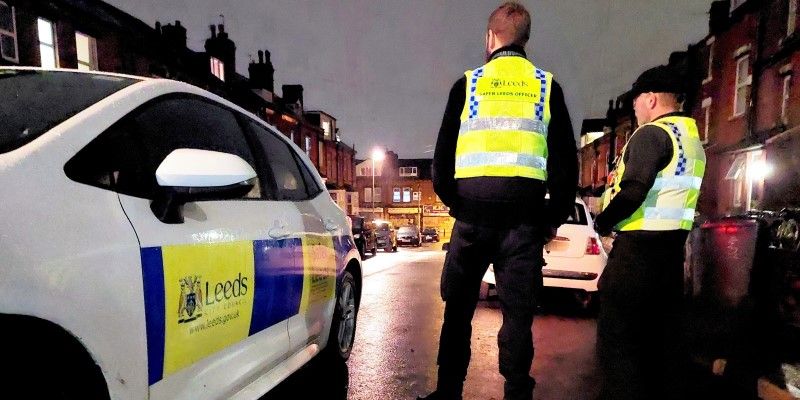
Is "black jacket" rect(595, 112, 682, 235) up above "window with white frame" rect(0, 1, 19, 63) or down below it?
below

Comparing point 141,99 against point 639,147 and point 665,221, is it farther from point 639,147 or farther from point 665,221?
point 665,221

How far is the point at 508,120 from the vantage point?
226 centimetres

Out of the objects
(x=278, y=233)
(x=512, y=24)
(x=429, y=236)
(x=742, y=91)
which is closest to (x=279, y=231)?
(x=278, y=233)

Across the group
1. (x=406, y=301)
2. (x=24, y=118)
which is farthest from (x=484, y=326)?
(x=24, y=118)

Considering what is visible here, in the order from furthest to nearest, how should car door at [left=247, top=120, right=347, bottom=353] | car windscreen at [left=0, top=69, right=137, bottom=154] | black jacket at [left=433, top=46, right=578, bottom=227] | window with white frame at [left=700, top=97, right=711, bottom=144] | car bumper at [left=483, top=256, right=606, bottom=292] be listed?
window with white frame at [left=700, top=97, right=711, bottom=144]
car bumper at [left=483, top=256, right=606, bottom=292]
car door at [left=247, top=120, right=347, bottom=353]
black jacket at [left=433, top=46, right=578, bottom=227]
car windscreen at [left=0, top=69, right=137, bottom=154]

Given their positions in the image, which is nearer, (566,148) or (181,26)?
(566,148)

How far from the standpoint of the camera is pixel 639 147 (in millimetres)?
2449

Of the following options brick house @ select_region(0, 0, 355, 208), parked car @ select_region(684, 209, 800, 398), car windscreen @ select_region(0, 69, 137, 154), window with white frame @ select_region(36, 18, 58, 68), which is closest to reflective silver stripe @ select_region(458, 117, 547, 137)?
car windscreen @ select_region(0, 69, 137, 154)

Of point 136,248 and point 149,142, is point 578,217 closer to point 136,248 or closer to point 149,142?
point 149,142

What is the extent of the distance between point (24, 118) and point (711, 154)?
21893mm

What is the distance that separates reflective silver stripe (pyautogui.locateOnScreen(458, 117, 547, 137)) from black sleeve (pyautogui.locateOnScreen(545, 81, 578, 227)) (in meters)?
0.07

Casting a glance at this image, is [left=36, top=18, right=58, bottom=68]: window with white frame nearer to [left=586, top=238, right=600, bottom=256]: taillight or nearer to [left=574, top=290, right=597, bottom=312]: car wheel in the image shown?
[left=586, top=238, right=600, bottom=256]: taillight

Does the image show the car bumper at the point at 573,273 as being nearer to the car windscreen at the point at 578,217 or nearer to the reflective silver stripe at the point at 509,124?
the car windscreen at the point at 578,217

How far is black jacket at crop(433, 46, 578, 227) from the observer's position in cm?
224
